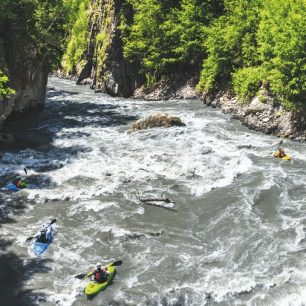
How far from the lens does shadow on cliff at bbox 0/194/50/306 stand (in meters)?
10.7

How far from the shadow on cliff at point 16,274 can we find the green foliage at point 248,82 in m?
18.9

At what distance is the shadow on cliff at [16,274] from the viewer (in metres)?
10.7

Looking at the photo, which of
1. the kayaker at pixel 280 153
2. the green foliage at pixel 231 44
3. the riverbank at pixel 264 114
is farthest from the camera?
the green foliage at pixel 231 44

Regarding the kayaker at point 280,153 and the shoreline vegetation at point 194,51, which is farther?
the shoreline vegetation at point 194,51

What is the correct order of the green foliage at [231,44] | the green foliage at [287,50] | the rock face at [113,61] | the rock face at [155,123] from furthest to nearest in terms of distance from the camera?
the rock face at [113,61], the green foliage at [231,44], the rock face at [155,123], the green foliage at [287,50]

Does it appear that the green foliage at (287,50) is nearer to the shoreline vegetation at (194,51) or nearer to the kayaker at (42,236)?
the shoreline vegetation at (194,51)

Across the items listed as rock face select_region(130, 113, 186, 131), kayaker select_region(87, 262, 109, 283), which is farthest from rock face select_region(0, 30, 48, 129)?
kayaker select_region(87, 262, 109, 283)

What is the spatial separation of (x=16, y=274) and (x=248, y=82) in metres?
20.2

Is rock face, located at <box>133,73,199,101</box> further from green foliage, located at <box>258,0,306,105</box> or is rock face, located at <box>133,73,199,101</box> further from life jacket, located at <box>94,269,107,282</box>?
life jacket, located at <box>94,269,107,282</box>

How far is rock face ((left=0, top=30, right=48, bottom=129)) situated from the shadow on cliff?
12.9 meters

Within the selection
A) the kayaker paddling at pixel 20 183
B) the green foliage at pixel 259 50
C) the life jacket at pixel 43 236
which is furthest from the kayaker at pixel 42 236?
the green foliage at pixel 259 50

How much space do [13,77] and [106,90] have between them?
15.9 meters

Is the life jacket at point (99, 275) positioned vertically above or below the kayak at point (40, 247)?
above

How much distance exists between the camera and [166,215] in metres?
14.8
